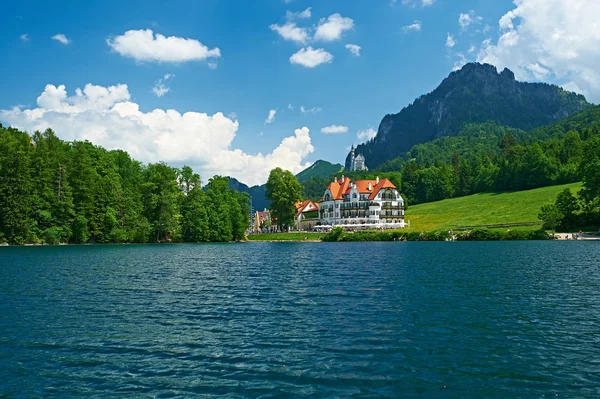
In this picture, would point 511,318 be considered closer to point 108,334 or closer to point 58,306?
point 108,334

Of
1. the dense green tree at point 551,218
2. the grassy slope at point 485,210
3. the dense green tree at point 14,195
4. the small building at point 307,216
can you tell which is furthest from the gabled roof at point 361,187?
the dense green tree at point 14,195

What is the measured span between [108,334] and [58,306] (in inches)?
278

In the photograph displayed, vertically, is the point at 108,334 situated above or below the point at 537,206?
below

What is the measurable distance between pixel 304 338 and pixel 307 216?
498 ft

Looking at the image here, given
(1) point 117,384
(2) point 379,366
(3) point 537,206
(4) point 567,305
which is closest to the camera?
(1) point 117,384

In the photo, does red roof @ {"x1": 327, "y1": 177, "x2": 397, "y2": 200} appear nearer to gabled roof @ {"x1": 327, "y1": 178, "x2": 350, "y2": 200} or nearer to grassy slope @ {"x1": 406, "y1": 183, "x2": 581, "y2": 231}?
gabled roof @ {"x1": 327, "y1": 178, "x2": 350, "y2": 200}

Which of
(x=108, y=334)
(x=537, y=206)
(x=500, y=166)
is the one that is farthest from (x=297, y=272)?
(x=500, y=166)

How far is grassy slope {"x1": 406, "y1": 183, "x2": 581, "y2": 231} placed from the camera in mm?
102750

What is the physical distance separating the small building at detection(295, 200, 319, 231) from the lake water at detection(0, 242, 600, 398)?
12661 centimetres

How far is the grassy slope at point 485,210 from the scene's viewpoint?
102750 millimetres

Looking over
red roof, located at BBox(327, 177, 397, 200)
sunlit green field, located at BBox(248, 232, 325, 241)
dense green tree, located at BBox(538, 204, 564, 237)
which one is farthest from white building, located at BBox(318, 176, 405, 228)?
dense green tree, located at BBox(538, 204, 564, 237)

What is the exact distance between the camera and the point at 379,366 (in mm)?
13047

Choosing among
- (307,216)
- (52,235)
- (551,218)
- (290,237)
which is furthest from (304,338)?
(307,216)

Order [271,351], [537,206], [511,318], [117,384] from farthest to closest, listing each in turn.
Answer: [537,206]
[511,318]
[271,351]
[117,384]
